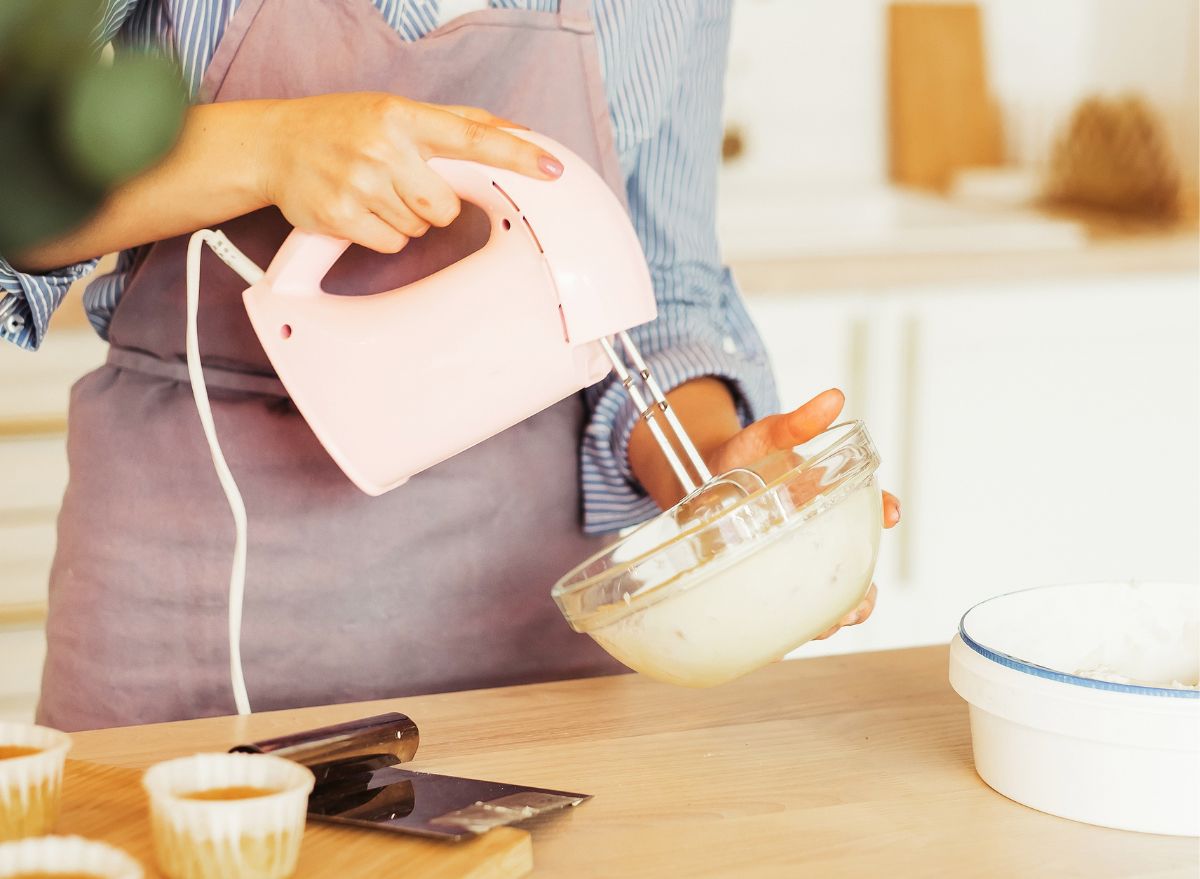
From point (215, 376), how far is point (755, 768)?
460 millimetres

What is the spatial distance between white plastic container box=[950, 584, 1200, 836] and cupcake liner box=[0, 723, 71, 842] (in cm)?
42

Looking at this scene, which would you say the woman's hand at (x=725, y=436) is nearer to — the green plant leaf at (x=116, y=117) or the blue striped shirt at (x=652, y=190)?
the blue striped shirt at (x=652, y=190)

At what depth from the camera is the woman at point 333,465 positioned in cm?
85

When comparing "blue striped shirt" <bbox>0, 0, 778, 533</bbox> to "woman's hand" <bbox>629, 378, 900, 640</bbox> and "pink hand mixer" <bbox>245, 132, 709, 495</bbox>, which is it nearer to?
"woman's hand" <bbox>629, 378, 900, 640</bbox>

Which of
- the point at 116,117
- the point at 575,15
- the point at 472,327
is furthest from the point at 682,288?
the point at 116,117

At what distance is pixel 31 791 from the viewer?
1.78 feet

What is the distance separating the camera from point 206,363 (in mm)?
914

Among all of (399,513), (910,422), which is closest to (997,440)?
(910,422)

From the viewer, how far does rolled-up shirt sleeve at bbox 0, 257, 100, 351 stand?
796mm

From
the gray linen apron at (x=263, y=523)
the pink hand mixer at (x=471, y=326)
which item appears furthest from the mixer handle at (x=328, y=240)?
the gray linen apron at (x=263, y=523)

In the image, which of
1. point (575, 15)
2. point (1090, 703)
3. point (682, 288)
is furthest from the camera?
point (682, 288)

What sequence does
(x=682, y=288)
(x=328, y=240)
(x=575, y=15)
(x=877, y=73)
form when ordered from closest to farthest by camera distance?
(x=328, y=240), (x=575, y=15), (x=682, y=288), (x=877, y=73)

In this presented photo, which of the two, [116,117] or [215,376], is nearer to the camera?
[116,117]

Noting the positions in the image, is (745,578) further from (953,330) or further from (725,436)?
(953,330)
